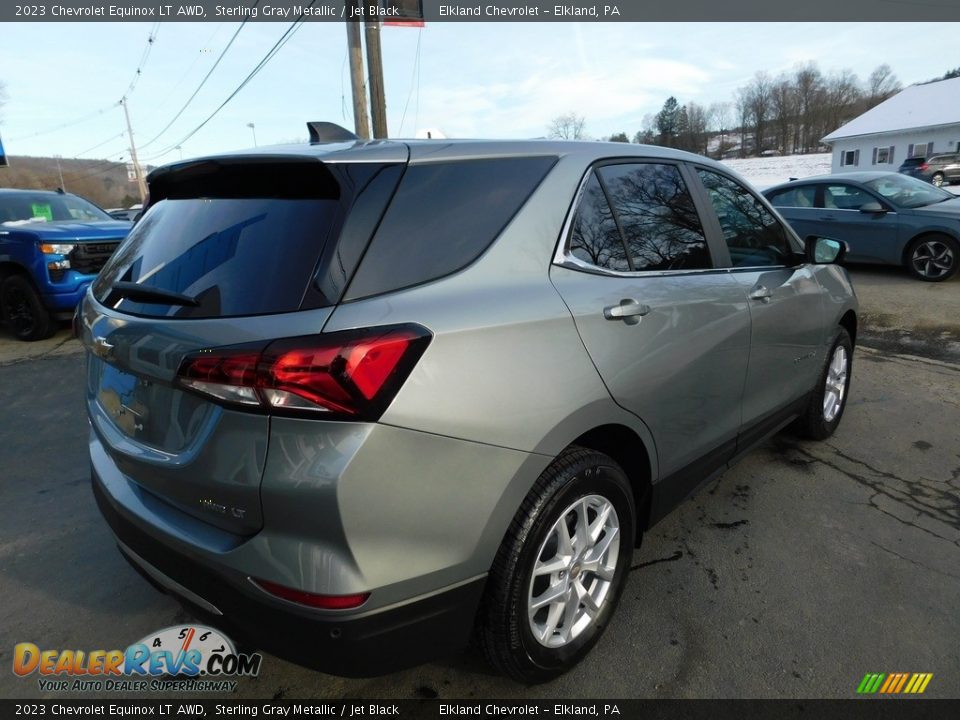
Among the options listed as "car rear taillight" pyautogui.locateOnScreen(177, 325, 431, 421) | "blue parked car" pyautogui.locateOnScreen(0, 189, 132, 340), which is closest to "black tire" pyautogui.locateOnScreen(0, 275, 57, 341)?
"blue parked car" pyautogui.locateOnScreen(0, 189, 132, 340)

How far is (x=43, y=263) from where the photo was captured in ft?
22.0

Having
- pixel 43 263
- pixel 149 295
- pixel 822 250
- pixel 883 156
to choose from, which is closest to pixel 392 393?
pixel 149 295

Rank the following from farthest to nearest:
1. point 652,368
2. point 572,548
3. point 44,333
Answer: point 44,333 → point 652,368 → point 572,548

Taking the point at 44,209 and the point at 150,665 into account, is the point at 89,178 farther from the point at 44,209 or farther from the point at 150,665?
the point at 150,665

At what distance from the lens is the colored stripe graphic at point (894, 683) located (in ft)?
6.53

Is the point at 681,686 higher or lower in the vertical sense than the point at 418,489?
lower

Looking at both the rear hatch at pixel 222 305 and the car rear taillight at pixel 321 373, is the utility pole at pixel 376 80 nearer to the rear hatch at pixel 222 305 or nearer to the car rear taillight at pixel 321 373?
the rear hatch at pixel 222 305

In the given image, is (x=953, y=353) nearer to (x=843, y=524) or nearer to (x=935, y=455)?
(x=935, y=455)

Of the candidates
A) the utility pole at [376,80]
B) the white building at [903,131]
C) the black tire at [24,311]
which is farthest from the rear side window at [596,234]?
the white building at [903,131]

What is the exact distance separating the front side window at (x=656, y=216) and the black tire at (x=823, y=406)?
160 cm

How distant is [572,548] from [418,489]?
0.74 meters

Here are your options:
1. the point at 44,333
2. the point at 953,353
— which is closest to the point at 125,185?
the point at 44,333

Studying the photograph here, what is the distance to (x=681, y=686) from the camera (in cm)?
202

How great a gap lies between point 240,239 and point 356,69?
31.5 ft
